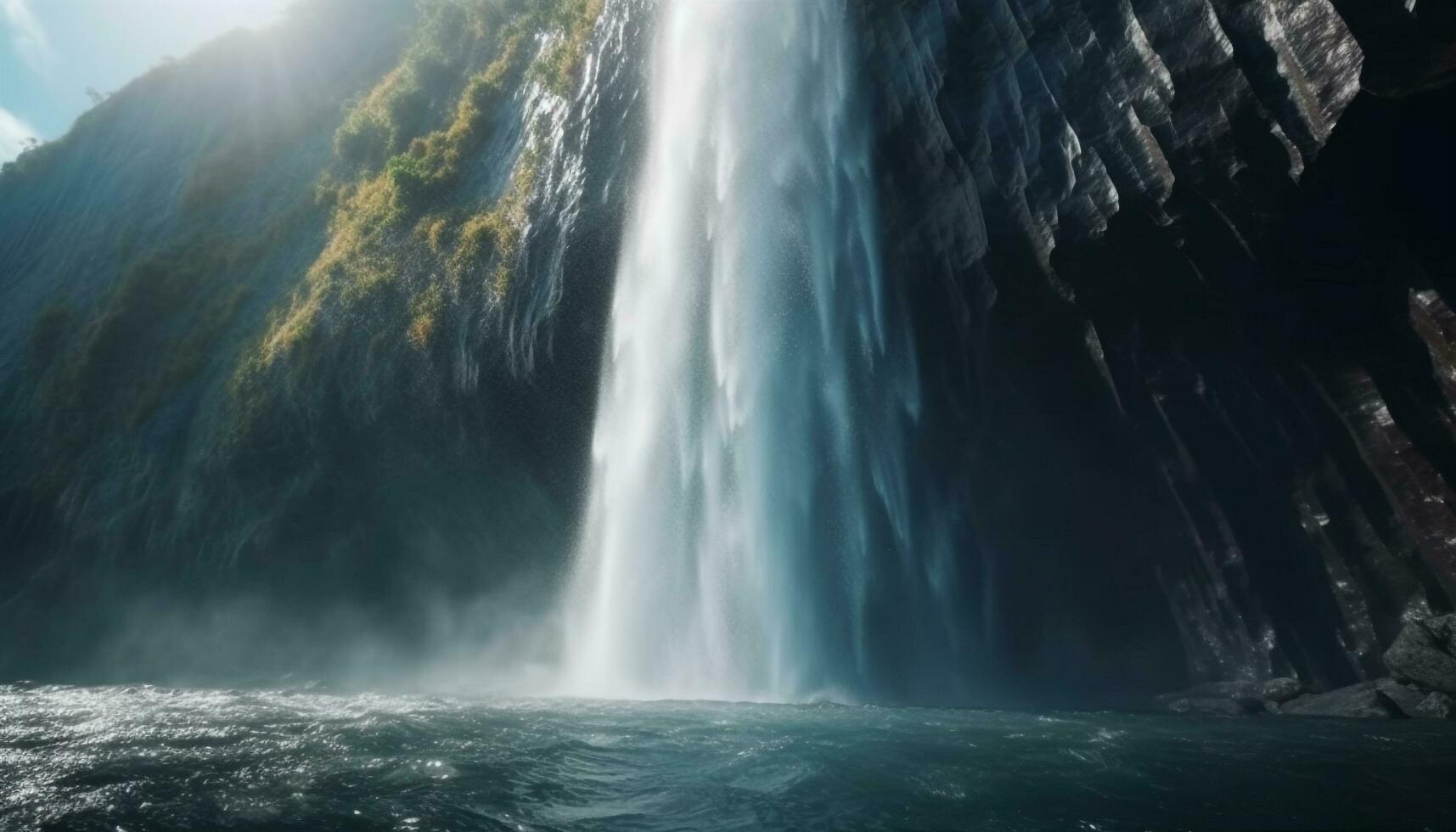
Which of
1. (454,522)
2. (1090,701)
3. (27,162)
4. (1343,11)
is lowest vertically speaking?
(1090,701)

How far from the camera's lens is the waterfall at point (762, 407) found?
1720cm

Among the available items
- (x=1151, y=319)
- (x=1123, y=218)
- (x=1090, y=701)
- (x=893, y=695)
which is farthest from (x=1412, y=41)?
(x=893, y=695)

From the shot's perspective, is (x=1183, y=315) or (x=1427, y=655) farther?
(x=1183, y=315)

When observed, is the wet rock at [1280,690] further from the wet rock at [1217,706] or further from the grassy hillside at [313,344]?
the grassy hillside at [313,344]

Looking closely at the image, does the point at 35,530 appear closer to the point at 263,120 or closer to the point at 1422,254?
the point at 263,120

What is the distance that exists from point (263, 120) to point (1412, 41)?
39692 mm

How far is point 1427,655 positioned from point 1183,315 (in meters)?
6.11

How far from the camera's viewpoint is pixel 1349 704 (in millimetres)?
11492

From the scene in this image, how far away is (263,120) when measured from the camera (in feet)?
116

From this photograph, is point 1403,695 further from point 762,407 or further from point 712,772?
point 762,407

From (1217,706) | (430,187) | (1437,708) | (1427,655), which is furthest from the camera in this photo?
(430,187)

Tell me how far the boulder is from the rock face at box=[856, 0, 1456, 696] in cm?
66

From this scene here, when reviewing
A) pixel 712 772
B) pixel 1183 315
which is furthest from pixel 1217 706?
pixel 712 772

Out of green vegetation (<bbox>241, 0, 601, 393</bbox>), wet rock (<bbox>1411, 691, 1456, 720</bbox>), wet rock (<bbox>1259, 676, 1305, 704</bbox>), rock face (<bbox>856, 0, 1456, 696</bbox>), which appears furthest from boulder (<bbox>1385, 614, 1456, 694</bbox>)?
green vegetation (<bbox>241, 0, 601, 393</bbox>)
